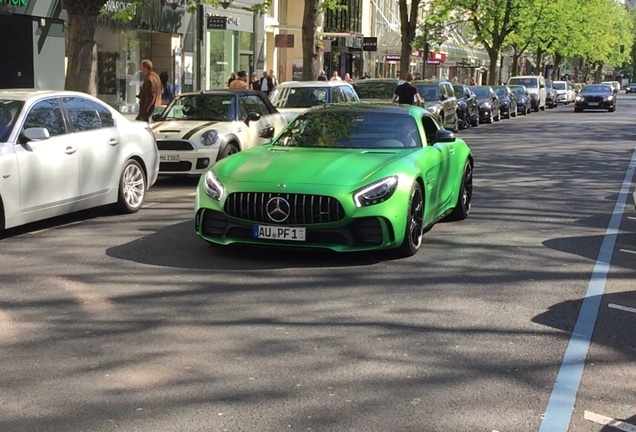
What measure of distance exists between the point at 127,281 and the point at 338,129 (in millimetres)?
3048

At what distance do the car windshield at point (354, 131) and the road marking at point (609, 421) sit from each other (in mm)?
4895

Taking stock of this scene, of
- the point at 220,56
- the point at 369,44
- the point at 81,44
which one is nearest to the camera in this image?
the point at 81,44

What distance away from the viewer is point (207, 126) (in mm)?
14227

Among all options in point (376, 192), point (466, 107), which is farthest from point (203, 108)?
point (466, 107)

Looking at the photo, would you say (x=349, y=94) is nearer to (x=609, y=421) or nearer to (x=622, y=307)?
(x=622, y=307)

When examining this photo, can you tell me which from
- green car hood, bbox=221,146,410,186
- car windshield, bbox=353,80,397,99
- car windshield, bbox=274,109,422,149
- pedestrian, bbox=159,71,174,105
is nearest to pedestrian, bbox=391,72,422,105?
car windshield, bbox=353,80,397,99

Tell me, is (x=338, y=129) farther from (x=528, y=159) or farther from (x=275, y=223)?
(x=528, y=159)

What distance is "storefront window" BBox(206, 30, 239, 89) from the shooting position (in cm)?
3634

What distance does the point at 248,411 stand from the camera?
14.6ft

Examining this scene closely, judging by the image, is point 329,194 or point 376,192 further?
point 376,192

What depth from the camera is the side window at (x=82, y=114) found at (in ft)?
33.1

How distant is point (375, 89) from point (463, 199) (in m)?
13.1

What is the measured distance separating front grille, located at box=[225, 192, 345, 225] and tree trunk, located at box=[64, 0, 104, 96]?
850cm

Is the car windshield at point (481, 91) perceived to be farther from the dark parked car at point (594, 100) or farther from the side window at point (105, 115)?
the side window at point (105, 115)
